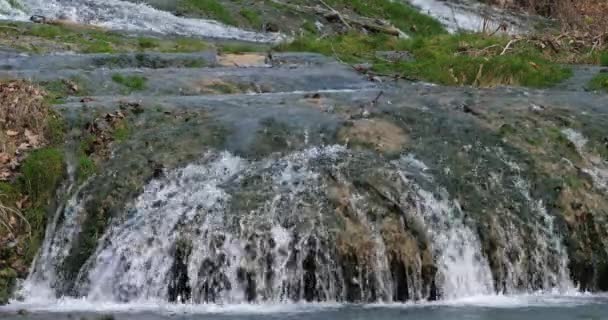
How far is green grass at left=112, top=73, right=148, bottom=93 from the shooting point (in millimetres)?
15398

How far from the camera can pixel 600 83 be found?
55.2ft

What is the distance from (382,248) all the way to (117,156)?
136 inches

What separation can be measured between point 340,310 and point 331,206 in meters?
1.30

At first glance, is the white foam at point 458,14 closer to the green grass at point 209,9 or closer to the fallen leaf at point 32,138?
the green grass at point 209,9

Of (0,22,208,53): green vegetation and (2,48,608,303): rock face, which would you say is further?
(0,22,208,53): green vegetation

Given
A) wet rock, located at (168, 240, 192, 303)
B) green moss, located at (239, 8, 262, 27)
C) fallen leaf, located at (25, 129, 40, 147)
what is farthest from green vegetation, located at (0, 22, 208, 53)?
wet rock, located at (168, 240, 192, 303)

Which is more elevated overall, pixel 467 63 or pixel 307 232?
pixel 467 63

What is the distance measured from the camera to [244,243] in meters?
9.50

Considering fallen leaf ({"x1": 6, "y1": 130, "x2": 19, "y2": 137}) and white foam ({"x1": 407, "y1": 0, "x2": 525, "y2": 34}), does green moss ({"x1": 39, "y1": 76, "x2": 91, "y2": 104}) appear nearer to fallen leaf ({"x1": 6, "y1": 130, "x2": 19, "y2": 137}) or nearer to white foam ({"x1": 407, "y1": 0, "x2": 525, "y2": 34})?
fallen leaf ({"x1": 6, "y1": 130, "x2": 19, "y2": 137})

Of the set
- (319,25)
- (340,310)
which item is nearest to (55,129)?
(340,310)

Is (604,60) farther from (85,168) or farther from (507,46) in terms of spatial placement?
(85,168)

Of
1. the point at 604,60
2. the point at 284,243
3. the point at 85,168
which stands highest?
the point at 604,60

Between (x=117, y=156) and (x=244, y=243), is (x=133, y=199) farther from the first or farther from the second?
(x=244, y=243)

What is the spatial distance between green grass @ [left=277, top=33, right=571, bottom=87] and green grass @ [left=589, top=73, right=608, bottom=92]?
79cm
